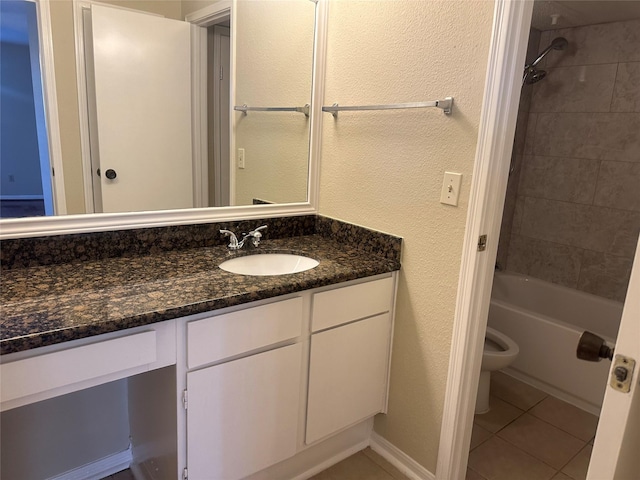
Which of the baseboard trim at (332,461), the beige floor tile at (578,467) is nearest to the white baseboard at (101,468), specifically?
the baseboard trim at (332,461)

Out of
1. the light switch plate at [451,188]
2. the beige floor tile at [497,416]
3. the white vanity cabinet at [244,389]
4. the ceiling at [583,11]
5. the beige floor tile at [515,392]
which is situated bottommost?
the beige floor tile at [497,416]

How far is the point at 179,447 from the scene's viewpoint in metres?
1.33

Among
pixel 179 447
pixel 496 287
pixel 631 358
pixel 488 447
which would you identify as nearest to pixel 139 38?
pixel 179 447

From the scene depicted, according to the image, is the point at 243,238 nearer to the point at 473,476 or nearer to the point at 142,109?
the point at 142,109

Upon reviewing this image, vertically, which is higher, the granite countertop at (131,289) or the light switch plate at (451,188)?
the light switch plate at (451,188)

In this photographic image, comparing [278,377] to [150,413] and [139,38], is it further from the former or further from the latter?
[139,38]

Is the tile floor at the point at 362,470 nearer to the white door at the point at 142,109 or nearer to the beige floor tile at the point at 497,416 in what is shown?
the beige floor tile at the point at 497,416

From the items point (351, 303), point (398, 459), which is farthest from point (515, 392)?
point (351, 303)

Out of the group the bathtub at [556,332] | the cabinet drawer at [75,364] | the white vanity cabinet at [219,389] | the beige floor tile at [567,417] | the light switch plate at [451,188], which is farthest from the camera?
the bathtub at [556,332]

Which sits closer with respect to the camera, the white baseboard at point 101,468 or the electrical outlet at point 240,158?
the white baseboard at point 101,468

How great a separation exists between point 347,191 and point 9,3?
1257 mm

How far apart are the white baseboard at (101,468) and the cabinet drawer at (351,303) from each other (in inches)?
37.0

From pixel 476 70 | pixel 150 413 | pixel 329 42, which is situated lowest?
pixel 150 413

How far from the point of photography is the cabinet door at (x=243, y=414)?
1335 mm
